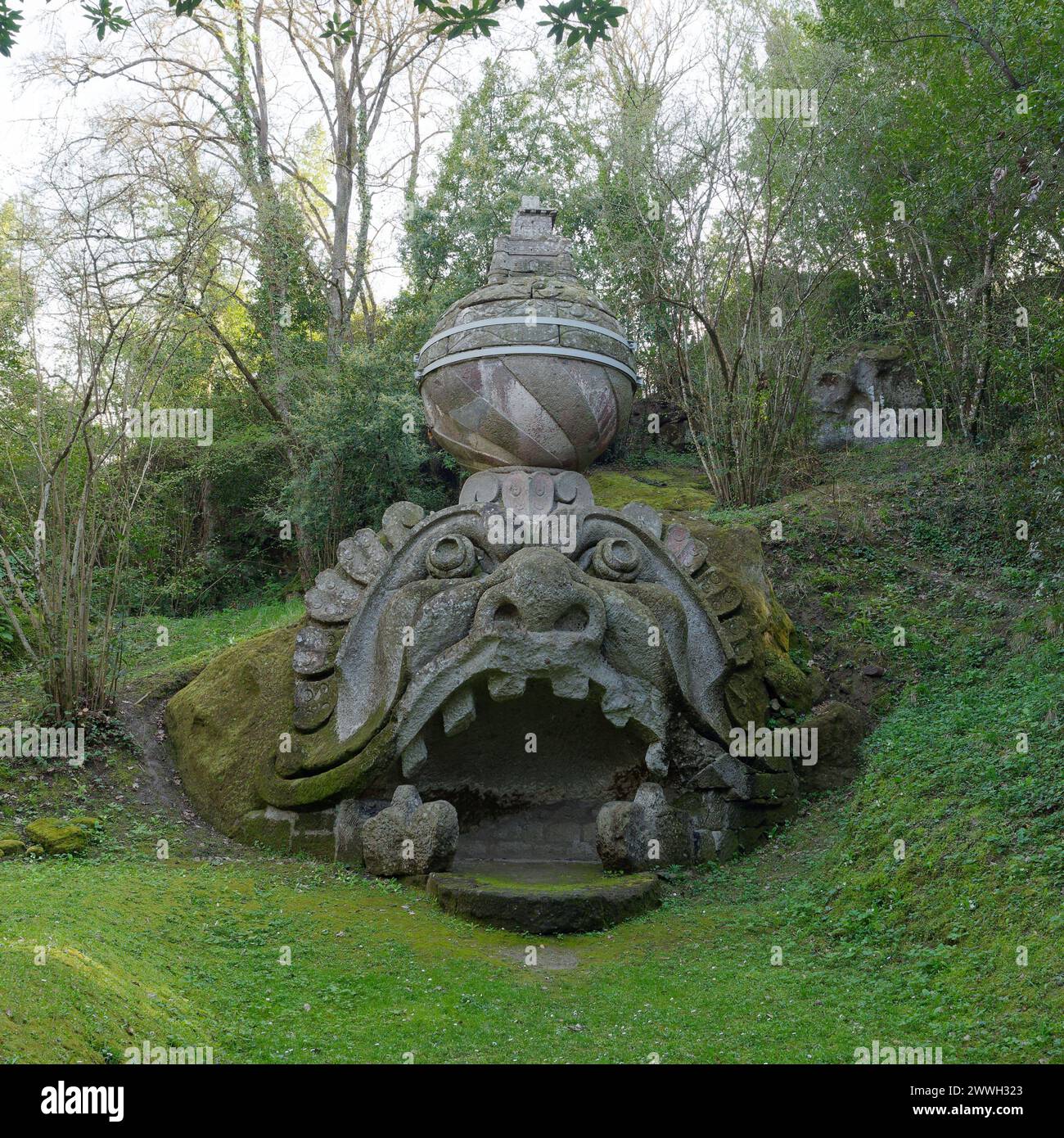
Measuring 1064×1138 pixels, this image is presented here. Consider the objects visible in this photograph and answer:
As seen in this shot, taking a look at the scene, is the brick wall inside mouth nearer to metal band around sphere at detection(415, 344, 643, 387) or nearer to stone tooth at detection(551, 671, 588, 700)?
stone tooth at detection(551, 671, 588, 700)

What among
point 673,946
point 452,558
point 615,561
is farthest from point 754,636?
point 673,946

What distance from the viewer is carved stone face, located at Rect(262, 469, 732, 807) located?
212 inches

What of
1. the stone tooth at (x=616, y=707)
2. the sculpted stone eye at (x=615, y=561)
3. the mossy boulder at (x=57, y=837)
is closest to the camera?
the mossy boulder at (x=57, y=837)

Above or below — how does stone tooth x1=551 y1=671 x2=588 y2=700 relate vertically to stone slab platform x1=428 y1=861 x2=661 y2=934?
above

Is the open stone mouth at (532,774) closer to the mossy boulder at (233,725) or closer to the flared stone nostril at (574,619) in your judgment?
the flared stone nostril at (574,619)

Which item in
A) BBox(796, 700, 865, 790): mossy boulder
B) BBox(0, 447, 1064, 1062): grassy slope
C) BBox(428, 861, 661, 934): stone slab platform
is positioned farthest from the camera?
BBox(796, 700, 865, 790): mossy boulder

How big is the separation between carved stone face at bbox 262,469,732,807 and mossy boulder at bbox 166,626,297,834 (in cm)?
20

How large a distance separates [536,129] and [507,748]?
1014cm

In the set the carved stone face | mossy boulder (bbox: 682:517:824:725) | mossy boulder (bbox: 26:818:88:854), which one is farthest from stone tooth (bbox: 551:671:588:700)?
mossy boulder (bbox: 26:818:88:854)

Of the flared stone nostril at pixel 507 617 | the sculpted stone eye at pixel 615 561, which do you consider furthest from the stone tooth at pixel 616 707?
the sculpted stone eye at pixel 615 561

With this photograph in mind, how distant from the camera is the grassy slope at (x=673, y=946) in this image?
329 centimetres

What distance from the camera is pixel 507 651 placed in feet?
17.4

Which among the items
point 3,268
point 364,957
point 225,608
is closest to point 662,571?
point 364,957

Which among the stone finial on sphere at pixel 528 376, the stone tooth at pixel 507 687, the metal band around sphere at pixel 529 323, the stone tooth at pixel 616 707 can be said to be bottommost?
the stone tooth at pixel 616 707
